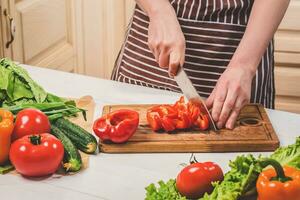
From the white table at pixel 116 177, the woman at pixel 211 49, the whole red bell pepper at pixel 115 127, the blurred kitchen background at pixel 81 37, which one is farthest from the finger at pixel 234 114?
the blurred kitchen background at pixel 81 37

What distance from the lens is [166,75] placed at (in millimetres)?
1912

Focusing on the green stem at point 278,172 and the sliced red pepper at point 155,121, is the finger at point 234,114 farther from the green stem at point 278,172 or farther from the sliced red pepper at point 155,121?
the green stem at point 278,172

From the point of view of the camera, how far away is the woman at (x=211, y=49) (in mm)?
1639

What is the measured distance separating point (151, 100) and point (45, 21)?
1.34 m

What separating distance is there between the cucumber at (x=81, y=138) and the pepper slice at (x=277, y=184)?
51cm

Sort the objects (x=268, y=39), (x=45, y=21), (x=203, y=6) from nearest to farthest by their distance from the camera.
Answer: (x=268, y=39), (x=203, y=6), (x=45, y=21)

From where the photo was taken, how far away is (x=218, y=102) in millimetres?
1623

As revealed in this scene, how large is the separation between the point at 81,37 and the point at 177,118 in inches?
75.8

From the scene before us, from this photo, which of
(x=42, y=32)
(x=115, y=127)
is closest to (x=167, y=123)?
(x=115, y=127)

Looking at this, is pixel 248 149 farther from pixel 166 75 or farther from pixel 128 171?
pixel 166 75

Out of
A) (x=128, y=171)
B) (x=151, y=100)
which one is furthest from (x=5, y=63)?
(x=128, y=171)

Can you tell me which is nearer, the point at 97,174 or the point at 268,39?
the point at 97,174

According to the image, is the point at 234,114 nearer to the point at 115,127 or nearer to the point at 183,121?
the point at 183,121

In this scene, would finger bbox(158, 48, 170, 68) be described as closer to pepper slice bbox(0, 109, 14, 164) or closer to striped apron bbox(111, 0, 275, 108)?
striped apron bbox(111, 0, 275, 108)
